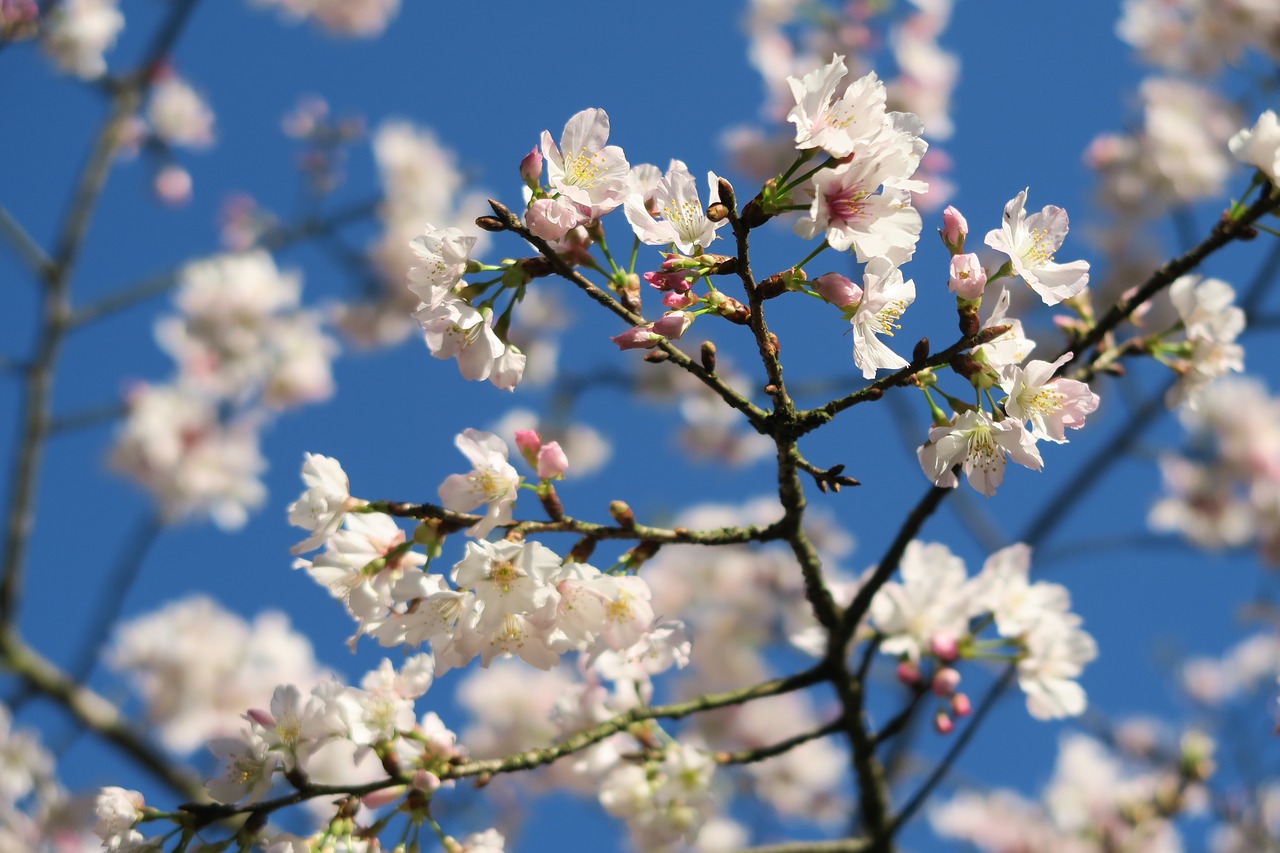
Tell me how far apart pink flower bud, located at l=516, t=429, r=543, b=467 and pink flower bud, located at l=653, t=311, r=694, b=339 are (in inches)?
12.8

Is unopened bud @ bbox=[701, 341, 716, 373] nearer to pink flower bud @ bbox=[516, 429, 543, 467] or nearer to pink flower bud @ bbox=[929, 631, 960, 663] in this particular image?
pink flower bud @ bbox=[516, 429, 543, 467]

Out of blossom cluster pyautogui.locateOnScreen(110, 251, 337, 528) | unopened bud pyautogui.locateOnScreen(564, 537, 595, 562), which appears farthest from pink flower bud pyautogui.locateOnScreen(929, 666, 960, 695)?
blossom cluster pyautogui.locateOnScreen(110, 251, 337, 528)

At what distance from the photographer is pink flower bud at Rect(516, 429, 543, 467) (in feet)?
5.33

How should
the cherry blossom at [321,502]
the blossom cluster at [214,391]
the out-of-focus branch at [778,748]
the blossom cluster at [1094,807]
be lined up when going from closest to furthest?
the cherry blossom at [321,502]
the out-of-focus branch at [778,748]
the blossom cluster at [1094,807]
the blossom cluster at [214,391]

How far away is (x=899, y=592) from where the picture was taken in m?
2.36

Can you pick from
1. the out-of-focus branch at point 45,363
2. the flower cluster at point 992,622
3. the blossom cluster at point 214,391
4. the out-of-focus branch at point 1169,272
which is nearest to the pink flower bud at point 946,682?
the flower cluster at point 992,622

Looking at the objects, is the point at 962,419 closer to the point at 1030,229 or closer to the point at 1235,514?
the point at 1030,229

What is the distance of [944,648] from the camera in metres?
2.28

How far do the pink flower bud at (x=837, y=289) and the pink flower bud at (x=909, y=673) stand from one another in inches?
45.8

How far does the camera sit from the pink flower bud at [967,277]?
1391 mm

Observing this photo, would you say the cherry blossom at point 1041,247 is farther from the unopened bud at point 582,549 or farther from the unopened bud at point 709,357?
the unopened bud at point 582,549

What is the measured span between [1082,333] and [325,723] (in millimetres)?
1648

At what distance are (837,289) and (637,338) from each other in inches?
11.3

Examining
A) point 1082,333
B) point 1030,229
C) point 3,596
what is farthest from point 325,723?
point 3,596
